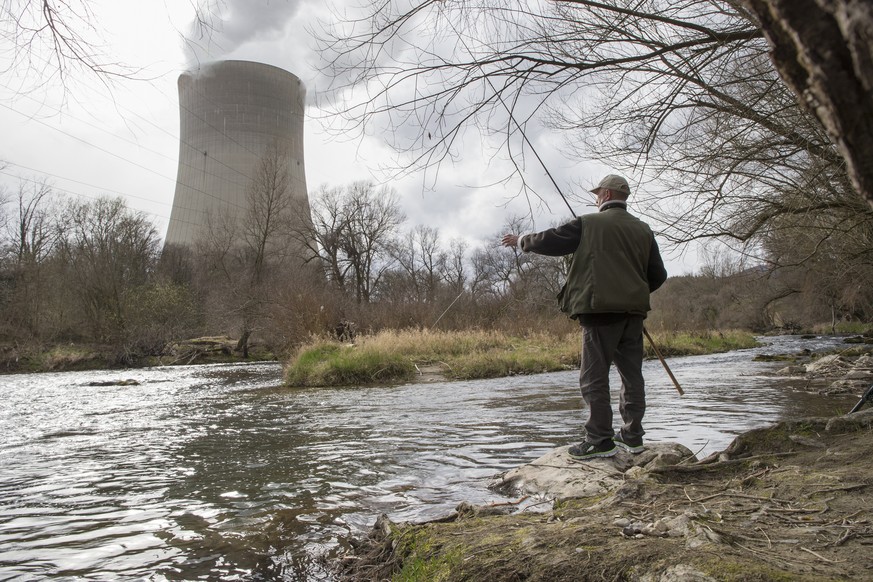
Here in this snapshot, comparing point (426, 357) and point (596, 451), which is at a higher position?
point (426, 357)

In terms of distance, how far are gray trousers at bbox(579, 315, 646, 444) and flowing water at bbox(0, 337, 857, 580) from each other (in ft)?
2.92

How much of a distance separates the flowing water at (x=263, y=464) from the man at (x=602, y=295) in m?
0.92

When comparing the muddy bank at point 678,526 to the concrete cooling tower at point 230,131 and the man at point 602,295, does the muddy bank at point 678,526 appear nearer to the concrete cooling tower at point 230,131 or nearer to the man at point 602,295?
the man at point 602,295

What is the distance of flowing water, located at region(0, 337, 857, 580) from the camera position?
2957 millimetres

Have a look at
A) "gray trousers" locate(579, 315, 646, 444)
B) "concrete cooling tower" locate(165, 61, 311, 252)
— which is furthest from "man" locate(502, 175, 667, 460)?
"concrete cooling tower" locate(165, 61, 311, 252)

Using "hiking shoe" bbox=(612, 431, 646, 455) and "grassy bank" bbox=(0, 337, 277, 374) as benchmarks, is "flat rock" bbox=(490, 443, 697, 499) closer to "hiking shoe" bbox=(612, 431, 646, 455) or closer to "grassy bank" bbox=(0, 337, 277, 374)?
"hiking shoe" bbox=(612, 431, 646, 455)

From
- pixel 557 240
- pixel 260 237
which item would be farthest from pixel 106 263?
pixel 557 240

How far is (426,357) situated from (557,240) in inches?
502

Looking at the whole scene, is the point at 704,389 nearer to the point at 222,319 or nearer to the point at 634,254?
the point at 634,254

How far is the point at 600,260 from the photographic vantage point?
3.78 meters

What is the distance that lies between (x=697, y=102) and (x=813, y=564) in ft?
18.4

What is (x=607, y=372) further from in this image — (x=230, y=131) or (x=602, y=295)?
(x=230, y=131)

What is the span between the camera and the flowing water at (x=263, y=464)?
2.96 m

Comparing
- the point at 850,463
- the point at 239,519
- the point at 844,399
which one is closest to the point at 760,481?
the point at 850,463
